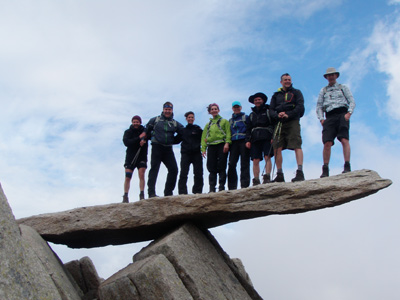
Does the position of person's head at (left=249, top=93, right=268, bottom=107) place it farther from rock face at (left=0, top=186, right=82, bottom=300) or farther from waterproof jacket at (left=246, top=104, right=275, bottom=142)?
rock face at (left=0, top=186, right=82, bottom=300)

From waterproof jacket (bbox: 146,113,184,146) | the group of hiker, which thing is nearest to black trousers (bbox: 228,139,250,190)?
the group of hiker

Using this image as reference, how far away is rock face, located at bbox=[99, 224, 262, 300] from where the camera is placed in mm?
10773

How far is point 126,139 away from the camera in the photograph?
16438 millimetres

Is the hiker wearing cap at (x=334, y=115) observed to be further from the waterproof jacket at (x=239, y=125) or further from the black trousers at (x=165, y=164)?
the black trousers at (x=165, y=164)

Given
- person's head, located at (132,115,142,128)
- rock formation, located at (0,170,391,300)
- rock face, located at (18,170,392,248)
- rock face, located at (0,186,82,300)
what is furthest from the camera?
person's head, located at (132,115,142,128)

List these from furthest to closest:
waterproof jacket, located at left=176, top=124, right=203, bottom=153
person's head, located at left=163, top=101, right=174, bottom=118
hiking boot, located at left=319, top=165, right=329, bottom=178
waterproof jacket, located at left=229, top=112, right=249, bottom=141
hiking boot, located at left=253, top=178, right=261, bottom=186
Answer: person's head, located at left=163, top=101, right=174, bottom=118, waterproof jacket, located at left=176, top=124, right=203, bottom=153, waterproof jacket, located at left=229, top=112, right=249, bottom=141, hiking boot, located at left=253, top=178, right=261, bottom=186, hiking boot, located at left=319, top=165, right=329, bottom=178

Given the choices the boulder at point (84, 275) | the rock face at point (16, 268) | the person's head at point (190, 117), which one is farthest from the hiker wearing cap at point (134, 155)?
the rock face at point (16, 268)

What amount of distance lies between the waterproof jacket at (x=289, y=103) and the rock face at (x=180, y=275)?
4649 mm

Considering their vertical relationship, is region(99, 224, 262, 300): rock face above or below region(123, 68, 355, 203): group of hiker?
below

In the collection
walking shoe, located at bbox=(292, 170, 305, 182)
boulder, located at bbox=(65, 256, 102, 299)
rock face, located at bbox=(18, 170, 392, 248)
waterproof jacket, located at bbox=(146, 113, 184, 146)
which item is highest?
waterproof jacket, located at bbox=(146, 113, 184, 146)

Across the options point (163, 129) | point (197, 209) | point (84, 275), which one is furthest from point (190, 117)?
point (84, 275)

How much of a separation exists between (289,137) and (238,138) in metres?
1.95

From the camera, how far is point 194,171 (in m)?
16.0

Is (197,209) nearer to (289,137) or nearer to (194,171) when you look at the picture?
(194,171)
